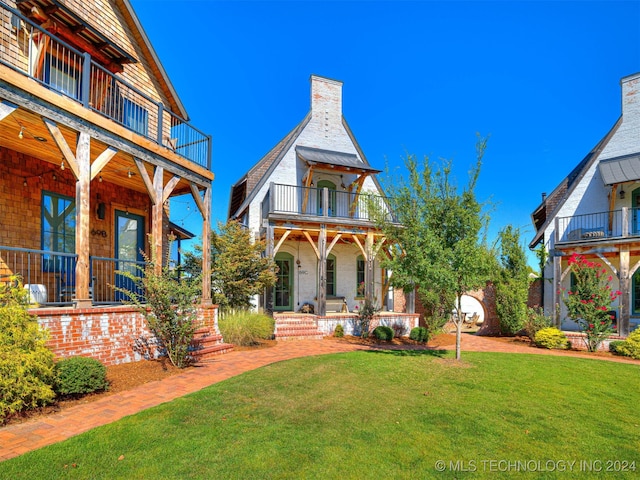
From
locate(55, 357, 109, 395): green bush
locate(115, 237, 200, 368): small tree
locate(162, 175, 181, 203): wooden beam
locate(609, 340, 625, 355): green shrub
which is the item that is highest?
locate(162, 175, 181, 203): wooden beam

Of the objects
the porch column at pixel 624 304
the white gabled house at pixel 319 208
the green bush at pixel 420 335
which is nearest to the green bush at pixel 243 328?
the white gabled house at pixel 319 208

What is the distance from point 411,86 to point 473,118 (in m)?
4.94

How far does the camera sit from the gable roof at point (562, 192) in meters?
16.4

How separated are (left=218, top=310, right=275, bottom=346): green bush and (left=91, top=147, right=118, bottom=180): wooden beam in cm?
506

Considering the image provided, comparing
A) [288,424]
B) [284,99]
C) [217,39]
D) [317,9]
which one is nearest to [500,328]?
[288,424]

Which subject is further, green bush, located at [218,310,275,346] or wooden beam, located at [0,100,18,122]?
green bush, located at [218,310,275,346]

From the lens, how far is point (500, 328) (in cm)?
1620

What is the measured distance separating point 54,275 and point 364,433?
8.11m

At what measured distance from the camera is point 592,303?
12.0m

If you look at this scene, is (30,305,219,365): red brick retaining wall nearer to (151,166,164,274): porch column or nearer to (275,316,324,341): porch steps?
(151,166,164,274): porch column

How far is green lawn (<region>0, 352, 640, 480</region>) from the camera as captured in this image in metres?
3.51

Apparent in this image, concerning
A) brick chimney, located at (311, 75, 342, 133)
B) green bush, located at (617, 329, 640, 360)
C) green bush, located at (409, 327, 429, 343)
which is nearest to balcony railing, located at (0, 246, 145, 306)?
green bush, located at (409, 327, 429, 343)

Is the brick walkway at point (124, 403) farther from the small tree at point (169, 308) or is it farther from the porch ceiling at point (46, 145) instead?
the porch ceiling at point (46, 145)

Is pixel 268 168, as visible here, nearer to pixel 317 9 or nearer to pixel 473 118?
pixel 317 9
